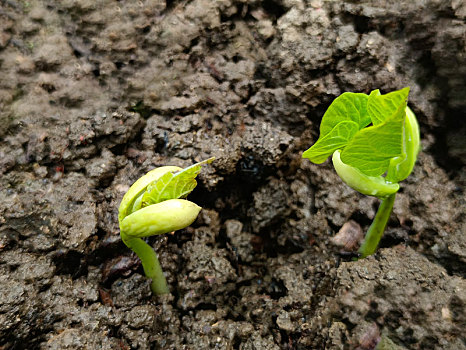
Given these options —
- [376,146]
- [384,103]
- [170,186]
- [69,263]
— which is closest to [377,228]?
[376,146]

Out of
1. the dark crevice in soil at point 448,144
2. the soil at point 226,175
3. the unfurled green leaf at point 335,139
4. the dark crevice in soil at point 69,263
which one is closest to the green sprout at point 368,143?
the unfurled green leaf at point 335,139

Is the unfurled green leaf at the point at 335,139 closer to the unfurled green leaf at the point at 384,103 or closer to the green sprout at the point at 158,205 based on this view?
the unfurled green leaf at the point at 384,103

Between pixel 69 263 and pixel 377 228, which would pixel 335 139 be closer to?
pixel 377 228

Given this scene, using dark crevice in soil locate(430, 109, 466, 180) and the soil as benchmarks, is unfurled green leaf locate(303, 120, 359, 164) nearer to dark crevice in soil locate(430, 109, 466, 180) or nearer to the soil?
the soil

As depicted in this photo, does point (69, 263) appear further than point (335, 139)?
Yes

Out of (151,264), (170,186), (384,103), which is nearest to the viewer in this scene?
(384,103)

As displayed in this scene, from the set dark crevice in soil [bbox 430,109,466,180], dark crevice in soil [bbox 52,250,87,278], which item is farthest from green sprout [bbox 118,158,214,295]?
dark crevice in soil [bbox 430,109,466,180]
